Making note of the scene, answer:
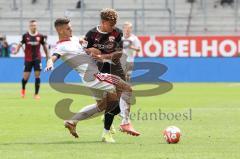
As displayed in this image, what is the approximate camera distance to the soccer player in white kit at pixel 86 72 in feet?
38.8

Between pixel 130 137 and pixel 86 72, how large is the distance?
1410mm

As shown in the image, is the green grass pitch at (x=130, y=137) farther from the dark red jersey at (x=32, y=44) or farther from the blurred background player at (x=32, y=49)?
the dark red jersey at (x=32, y=44)

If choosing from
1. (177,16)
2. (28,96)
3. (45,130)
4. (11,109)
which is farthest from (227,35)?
(45,130)

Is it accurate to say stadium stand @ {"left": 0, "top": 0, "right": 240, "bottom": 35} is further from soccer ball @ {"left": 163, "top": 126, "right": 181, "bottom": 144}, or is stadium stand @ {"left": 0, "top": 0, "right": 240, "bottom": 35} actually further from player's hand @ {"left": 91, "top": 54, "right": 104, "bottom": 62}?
soccer ball @ {"left": 163, "top": 126, "right": 181, "bottom": 144}

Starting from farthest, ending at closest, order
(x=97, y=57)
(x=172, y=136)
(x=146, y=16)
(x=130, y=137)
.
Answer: (x=146, y=16)
(x=130, y=137)
(x=97, y=57)
(x=172, y=136)

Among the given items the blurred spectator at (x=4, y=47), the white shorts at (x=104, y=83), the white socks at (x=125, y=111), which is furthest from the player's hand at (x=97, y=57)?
the blurred spectator at (x=4, y=47)

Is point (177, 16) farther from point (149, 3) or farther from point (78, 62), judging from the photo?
point (78, 62)

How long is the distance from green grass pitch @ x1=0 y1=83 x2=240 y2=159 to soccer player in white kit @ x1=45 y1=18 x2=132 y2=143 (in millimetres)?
490

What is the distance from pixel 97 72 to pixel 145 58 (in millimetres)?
22220

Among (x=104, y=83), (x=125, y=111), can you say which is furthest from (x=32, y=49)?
(x=104, y=83)

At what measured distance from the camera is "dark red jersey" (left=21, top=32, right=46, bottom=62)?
938 inches

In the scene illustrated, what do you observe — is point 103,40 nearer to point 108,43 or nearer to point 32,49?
point 108,43

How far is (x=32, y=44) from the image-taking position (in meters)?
23.9

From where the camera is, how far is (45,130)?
13586 mm
